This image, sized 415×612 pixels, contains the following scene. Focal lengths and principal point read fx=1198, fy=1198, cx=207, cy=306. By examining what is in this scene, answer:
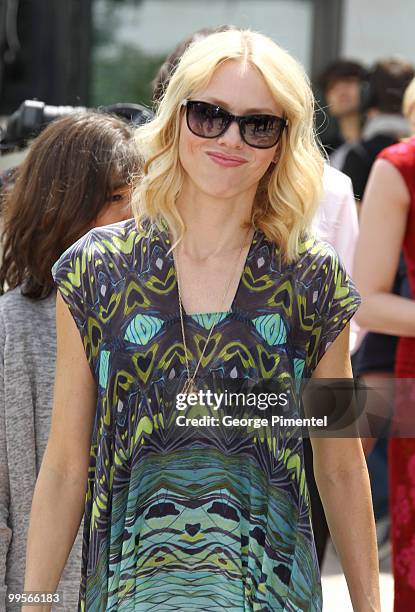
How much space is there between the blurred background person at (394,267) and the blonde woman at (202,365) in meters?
0.94

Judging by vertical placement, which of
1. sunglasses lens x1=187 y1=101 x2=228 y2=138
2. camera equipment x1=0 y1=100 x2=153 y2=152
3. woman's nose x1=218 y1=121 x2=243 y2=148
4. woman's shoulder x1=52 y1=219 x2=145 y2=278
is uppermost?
sunglasses lens x1=187 y1=101 x2=228 y2=138

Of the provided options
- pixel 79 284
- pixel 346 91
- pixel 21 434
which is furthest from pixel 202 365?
pixel 346 91

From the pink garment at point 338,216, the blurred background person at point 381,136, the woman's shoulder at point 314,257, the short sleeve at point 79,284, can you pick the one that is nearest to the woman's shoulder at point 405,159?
the pink garment at point 338,216

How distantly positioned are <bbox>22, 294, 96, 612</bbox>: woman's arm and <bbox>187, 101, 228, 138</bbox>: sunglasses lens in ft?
1.27

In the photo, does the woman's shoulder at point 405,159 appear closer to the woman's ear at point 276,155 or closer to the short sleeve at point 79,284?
the woman's ear at point 276,155

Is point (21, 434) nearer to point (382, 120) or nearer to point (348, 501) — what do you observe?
point (348, 501)

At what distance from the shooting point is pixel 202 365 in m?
2.04

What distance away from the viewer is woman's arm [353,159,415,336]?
3154mm

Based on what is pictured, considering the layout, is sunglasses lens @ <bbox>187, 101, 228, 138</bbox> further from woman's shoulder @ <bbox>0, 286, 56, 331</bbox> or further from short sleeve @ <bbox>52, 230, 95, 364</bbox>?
woman's shoulder @ <bbox>0, 286, 56, 331</bbox>

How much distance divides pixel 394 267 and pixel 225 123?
120 centimetres

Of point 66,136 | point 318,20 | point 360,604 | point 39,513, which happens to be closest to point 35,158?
point 66,136

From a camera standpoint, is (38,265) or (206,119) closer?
(206,119)

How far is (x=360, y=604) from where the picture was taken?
2.11m

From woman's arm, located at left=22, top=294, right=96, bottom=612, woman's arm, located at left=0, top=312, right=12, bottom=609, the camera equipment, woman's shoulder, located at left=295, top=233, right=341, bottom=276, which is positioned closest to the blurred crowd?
woman's arm, located at left=0, top=312, right=12, bottom=609
